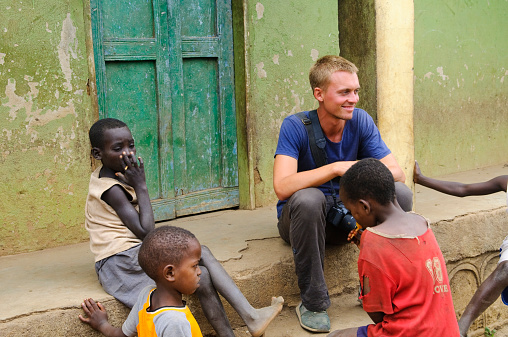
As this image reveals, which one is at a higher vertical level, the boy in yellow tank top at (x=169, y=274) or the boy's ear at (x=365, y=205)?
the boy's ear at (x=365, y=205)

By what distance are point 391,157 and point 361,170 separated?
116cm

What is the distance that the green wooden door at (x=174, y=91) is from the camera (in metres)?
4.23

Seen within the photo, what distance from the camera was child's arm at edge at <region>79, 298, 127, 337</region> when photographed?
292 centimetres

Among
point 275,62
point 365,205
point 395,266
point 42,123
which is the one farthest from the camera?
point 275,62

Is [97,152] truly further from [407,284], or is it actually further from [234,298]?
[407,284]

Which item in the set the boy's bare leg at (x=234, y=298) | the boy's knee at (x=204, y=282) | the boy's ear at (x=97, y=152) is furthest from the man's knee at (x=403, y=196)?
the boy's ear at (x=97, y=152)

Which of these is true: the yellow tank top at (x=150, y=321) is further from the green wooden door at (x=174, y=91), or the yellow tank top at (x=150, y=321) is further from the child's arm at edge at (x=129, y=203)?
the green wooden door at (x=174, y=91)

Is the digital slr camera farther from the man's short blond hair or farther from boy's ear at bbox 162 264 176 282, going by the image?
boy's ear at bbox 162 264 176 282

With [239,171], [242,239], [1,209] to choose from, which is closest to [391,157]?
[242,239]

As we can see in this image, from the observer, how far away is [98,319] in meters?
2.94

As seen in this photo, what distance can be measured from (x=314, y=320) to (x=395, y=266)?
101 centimetres

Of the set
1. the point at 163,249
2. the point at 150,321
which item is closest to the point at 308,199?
the point at 163,249

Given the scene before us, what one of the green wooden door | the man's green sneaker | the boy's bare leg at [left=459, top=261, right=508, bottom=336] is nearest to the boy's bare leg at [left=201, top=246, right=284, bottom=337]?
the man's green sneaker

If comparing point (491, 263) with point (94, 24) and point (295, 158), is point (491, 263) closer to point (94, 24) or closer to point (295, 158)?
point (295, 158)
